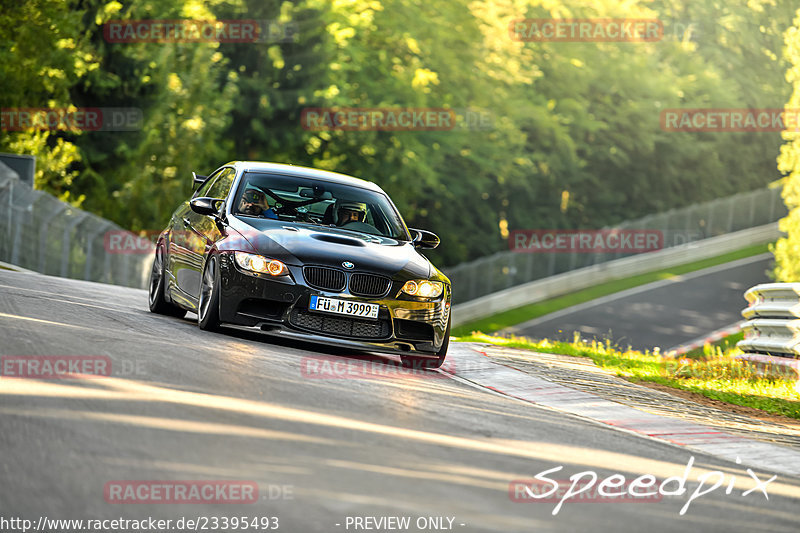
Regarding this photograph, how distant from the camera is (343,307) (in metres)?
10.9

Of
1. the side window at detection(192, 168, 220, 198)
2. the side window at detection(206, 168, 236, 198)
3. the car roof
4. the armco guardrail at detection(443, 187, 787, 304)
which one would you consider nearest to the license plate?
the car roof

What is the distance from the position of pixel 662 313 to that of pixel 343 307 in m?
31.9

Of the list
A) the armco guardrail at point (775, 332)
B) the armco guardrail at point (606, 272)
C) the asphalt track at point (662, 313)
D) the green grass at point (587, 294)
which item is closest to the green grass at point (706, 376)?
the armco guardrail at point (775, 332)

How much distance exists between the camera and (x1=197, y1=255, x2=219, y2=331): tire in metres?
11.2

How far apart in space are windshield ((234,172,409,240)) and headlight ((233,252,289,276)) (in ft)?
3.67

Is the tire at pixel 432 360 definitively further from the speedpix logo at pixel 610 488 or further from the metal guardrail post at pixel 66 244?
the metal guardrail post at pixel 66 244

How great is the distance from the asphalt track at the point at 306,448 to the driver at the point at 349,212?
2.54m

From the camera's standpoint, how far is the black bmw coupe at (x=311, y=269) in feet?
35.6

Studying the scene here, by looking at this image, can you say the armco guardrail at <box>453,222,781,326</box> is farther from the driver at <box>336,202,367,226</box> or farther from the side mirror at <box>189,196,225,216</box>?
the side mirror at <box>189,196,225,216</box>

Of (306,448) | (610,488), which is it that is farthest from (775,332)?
(306,448)

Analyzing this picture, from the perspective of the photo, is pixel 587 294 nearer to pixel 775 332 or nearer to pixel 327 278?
pixel 775 332

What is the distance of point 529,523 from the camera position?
5.55 meters

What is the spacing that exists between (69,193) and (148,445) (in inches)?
1258

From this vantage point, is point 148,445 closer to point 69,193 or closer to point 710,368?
point 710,368
